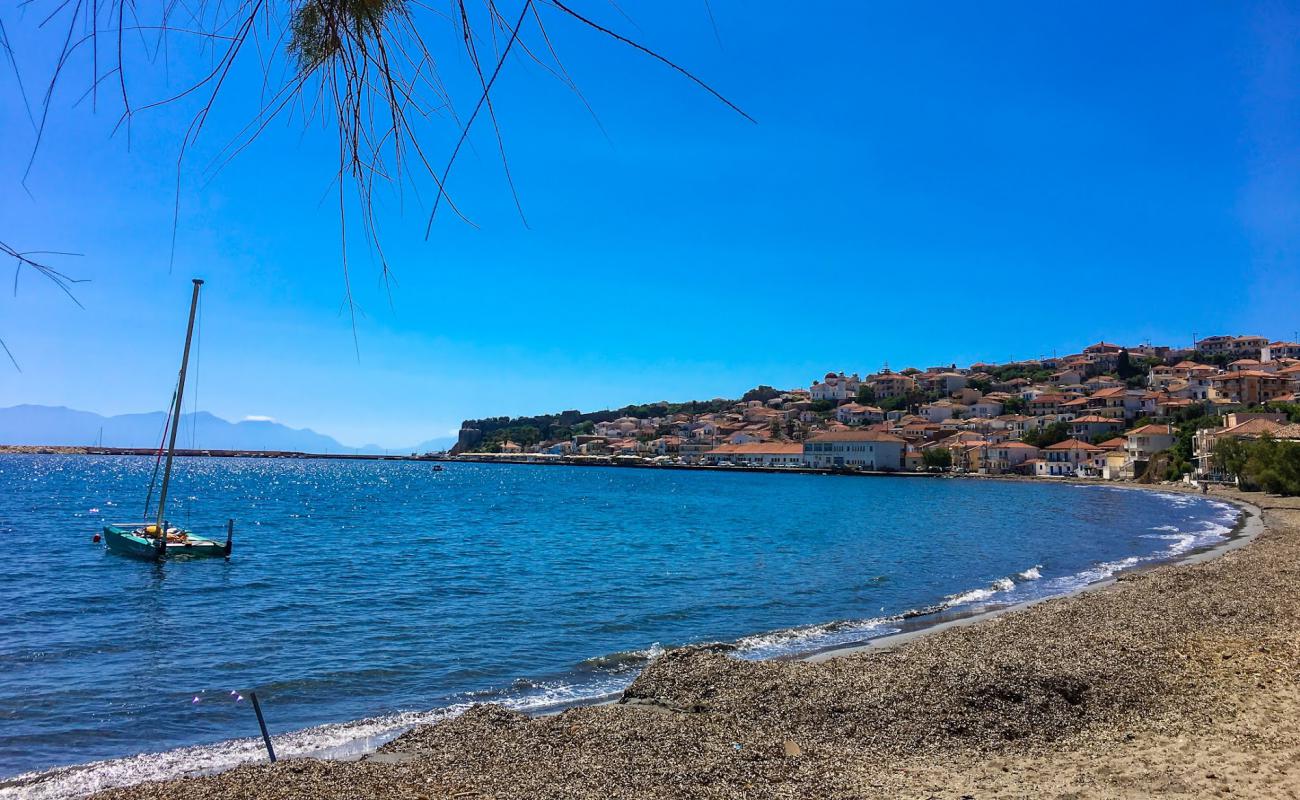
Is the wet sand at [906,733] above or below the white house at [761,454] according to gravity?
below

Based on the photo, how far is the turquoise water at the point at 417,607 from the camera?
33.7 feet

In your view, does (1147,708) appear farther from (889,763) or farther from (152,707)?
(152,707)

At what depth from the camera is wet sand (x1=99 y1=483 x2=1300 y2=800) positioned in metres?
6.68

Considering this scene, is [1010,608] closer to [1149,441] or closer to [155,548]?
[155,548]

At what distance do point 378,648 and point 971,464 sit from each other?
106 meters

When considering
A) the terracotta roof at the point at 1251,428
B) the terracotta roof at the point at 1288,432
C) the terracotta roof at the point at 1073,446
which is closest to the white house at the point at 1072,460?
the terracotta roof at the point at 1073,446

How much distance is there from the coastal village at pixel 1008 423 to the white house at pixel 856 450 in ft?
0.58

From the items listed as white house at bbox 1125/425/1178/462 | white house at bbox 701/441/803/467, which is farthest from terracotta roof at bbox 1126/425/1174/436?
white house at bbox 701/441/803/467

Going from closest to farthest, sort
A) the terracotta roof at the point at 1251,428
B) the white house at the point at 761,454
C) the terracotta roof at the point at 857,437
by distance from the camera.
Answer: the terracotta roof at the point at 1251,428, the terracotta roof at the point at 857,437, the white house at the point at 761,454

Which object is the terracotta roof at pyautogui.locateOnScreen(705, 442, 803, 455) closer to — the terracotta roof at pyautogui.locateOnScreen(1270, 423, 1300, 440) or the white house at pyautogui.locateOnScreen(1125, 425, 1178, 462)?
the white house at pyautogui.locateOnScreen(1125, 425, 1178, 462)

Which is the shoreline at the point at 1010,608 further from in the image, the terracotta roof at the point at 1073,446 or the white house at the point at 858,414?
the white house at the point at 858,414

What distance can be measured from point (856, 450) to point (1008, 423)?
81.2 feet

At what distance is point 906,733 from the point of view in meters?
8.10

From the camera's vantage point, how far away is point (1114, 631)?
12062 mm
